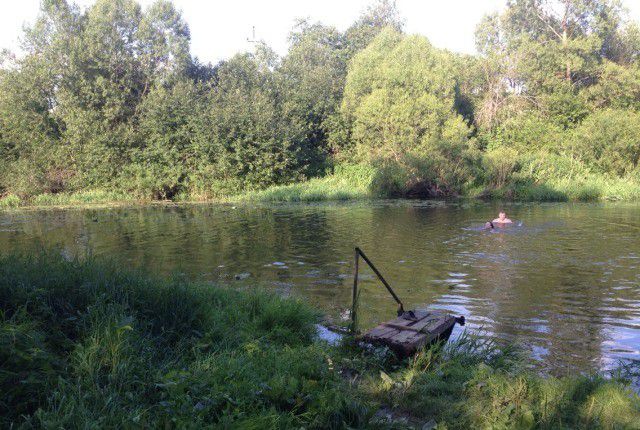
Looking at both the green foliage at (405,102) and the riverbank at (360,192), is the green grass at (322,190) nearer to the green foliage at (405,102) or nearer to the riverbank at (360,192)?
the riverbank at (360,192)

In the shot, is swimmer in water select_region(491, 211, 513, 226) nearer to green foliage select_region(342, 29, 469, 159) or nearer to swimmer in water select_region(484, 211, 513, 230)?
swimmer in water select_region(484, 211, 513, 230)

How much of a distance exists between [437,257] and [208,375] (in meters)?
10.2

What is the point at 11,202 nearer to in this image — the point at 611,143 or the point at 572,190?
the point at 572,190

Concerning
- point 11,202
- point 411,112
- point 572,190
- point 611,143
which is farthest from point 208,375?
point 11,202

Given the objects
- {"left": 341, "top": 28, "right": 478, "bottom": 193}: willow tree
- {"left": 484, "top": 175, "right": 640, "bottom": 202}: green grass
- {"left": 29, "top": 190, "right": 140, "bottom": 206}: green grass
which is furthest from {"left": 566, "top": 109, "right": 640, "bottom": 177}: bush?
{"left": 29, "top": 190, "right": 140, "bottom": 206}: green grass

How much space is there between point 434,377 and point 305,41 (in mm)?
Answer: 57249

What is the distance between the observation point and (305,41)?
5878cm

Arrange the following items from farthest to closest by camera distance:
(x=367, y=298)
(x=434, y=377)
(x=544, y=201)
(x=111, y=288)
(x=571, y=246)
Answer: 1. (x=544, y=201)
2. (x=571, y=246)
3. (x=367, y=298)
4. (x=111, y=288)
5. (x=434, y=377)

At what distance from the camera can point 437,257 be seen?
14016 mm

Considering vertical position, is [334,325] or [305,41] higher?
[305,41]

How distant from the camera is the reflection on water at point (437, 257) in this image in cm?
827

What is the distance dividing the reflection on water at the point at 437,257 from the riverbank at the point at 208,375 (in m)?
1.37

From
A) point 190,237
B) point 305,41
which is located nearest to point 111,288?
point 190,237

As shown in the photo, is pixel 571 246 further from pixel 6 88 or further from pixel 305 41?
pixel 305 41
